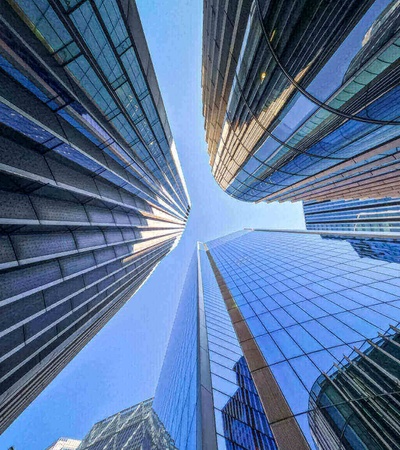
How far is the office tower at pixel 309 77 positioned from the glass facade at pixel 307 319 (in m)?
8.32

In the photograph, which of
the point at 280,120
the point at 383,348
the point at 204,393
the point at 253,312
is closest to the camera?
the point at 383,348

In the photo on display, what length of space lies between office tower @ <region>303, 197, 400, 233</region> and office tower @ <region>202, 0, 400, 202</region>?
66545 millimetres

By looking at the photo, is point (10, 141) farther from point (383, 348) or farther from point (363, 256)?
point (363, 256)

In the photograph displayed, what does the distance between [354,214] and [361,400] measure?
12968 centimetres

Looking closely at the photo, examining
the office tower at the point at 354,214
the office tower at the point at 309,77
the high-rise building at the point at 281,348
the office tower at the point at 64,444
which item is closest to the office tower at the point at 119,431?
the office tower at the point at 64,444

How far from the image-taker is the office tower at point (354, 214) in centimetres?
8550

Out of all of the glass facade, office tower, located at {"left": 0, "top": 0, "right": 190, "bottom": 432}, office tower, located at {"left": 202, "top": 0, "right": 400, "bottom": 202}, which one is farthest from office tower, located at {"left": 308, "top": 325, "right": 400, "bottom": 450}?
office tower, located at {"left": 0, "top": 0, "right": 190, "bottom": 432}

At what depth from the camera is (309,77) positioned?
26.3ft

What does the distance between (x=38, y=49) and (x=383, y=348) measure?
1587cm

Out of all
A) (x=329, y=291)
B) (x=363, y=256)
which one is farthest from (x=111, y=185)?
(x=363, y=256)

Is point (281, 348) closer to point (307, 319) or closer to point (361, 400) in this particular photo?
point (307, 319)

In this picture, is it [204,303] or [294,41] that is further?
[204,303]

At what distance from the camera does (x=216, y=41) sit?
12.6 meters

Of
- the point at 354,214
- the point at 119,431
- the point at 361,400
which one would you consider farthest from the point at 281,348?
the point at 354,214
